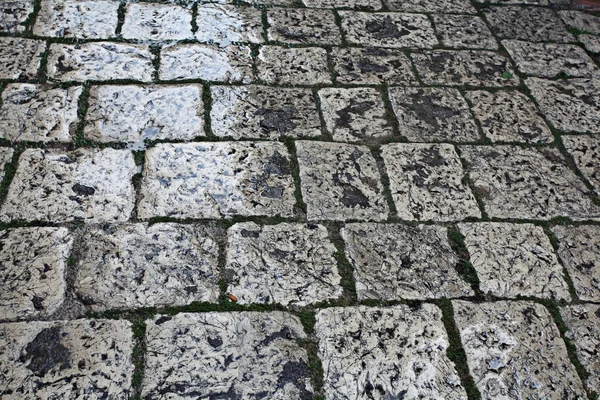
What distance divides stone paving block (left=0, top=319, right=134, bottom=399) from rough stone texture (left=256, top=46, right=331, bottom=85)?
5.99 ft

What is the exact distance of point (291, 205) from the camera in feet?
9.22

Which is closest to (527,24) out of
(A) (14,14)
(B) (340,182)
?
(B) (340,182)

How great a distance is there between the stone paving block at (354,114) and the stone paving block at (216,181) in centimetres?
37

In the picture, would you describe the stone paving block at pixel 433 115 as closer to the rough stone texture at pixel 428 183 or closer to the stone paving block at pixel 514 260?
the rough stone texture at pixel 428 183

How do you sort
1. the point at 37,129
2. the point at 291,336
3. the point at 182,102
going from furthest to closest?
the point at 182,102 < the point at 37,129 < the point at 291,336

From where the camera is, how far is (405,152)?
3145 mm

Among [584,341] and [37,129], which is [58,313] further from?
[584,341]

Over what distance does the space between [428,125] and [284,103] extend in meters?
0.82

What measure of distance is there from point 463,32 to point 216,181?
2.25 meters

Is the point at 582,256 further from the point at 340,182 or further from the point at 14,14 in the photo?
the point at 14,14

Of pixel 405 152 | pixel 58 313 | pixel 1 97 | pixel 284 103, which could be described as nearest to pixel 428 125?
pixel 405 152

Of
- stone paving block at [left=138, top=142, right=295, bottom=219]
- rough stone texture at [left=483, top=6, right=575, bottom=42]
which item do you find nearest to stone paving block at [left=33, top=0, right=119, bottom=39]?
stone paving block at [left=138, top=142, right=295, bottom=219]

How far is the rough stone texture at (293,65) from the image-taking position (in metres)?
3.54

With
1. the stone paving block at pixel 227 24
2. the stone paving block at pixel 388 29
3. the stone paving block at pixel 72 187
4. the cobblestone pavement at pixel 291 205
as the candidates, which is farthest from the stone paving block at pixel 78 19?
the stone paving block at pixel 388 29
